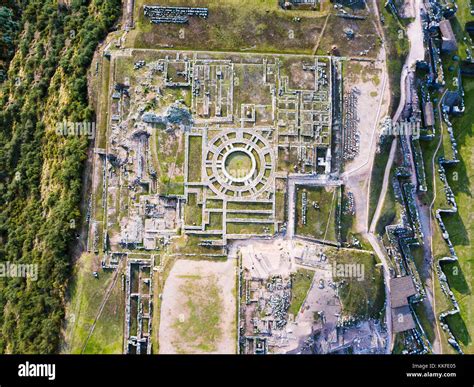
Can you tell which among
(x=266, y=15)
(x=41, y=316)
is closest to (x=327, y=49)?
(x=266, y=15)

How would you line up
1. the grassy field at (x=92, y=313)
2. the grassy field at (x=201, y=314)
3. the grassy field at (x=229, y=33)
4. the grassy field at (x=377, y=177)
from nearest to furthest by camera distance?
the grassy field at (x=201, y=314) → the grassy field at (x=92, y=313) → the grassy field at (x=377, y=177) → the grassy field at (x=229, y=33)

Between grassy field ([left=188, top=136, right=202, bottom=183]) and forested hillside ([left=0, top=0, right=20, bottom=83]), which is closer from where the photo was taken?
grassy field ([left=188, top=136, right=202, bottom=183])

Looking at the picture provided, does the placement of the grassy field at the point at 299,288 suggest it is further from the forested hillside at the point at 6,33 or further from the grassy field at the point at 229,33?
the forested hillside at the point at 6,33

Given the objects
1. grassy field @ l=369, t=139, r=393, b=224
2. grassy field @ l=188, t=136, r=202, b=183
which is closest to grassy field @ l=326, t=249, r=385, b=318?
grassy field @ l=369, t=139, r=393, b=224

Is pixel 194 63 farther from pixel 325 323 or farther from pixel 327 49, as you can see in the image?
pixel 325 323

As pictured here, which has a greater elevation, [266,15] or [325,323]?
[266,15]

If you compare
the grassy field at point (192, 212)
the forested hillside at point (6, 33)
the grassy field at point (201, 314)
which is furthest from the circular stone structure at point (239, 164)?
the forested hillside at point (6, 33)

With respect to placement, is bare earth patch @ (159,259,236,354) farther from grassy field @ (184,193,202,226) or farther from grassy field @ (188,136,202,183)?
grassy field @ (188,136,202,183)
